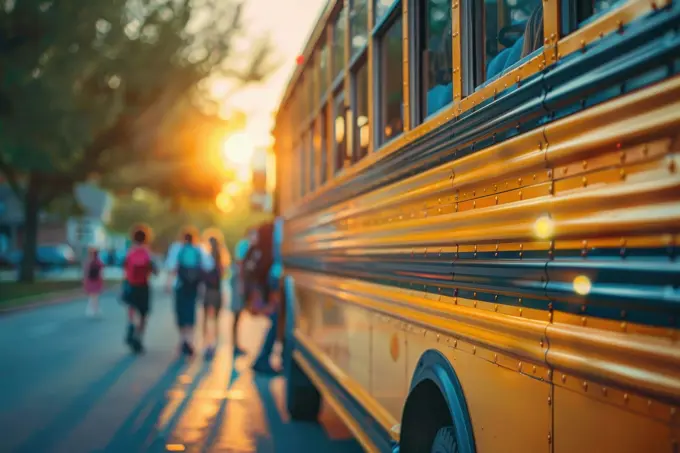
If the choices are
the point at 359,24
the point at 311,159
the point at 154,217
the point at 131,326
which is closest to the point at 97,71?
the point at 131,326

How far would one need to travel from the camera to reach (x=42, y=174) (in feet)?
119

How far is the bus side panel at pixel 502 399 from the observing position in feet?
8.34

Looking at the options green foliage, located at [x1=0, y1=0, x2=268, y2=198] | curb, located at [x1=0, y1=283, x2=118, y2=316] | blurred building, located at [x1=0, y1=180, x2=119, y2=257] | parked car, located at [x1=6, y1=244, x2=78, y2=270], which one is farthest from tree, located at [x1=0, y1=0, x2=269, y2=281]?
blurred building, located at [x1=0, y1=180, x2=119, y2=257]

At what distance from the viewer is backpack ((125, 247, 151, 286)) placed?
1313 cm

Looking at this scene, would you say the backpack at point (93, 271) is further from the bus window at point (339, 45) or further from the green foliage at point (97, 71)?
the bus window at point (339, 45)

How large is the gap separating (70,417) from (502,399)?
237 inches

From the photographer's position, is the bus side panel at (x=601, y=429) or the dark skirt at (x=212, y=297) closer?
the bus side panel at (x=601, y=429)

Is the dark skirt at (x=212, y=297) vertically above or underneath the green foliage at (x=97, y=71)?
underneath

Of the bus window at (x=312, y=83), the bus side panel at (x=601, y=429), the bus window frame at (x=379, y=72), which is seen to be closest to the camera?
the bus side panel at (x=601, y=429)

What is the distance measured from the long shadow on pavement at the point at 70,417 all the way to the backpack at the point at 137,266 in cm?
187

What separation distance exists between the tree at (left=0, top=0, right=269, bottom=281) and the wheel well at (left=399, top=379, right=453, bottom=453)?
19317mm

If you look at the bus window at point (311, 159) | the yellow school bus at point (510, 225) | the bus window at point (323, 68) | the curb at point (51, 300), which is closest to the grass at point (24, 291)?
the curb at point (51, 300)

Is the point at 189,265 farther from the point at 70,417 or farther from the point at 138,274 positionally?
the point at 70,417

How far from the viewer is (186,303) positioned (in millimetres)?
12867
